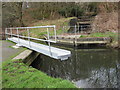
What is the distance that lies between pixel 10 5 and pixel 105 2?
12361 millimetres

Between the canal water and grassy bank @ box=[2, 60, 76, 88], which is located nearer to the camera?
grassy bank @ box=[2, 60, 76, 88]

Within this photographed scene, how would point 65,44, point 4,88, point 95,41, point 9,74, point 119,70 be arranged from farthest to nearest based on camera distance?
point 65,44 < point 95,41 < point 119,70 < point 9,74 < point 4,88

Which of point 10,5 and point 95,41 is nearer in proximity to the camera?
point 95,41

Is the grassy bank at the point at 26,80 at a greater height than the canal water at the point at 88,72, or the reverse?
the grassy bank at the point at 26,80

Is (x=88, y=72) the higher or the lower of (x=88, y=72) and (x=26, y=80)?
the lower

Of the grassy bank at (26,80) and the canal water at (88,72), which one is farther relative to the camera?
the canal water at (88,72)

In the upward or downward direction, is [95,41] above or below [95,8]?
below

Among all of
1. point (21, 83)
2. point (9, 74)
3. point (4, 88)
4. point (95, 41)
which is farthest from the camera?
point (95, 41)

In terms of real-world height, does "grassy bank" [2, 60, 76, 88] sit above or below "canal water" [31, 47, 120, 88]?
above

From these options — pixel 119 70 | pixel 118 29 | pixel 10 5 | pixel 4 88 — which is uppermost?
pixel 10 5

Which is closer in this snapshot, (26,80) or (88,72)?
(26,80)

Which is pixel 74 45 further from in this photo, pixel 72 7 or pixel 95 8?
pixel 95 8

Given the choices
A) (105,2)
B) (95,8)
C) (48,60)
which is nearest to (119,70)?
(48,60)

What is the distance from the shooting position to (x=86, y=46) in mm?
11602
